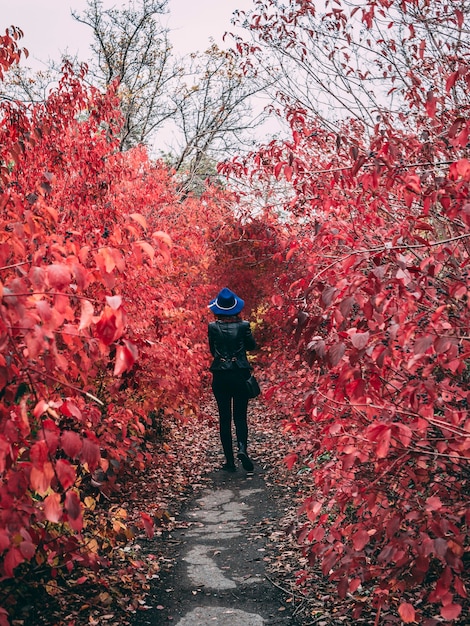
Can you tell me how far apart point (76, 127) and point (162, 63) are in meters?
11.5

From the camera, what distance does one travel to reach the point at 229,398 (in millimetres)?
7602

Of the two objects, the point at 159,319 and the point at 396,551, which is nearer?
the point at 396,551

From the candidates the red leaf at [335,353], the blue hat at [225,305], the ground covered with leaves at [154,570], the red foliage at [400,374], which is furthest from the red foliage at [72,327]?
the red foliage at [400,374]

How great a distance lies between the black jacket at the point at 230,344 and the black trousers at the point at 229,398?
0.09 m

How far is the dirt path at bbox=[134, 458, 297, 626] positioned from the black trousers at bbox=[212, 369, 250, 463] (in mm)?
661

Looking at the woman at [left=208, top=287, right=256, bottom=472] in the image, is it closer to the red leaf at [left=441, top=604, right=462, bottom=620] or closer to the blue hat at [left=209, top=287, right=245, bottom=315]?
the blue hat at [left=209, top=287, right=245, bottom=315]

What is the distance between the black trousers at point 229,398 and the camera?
733 cm

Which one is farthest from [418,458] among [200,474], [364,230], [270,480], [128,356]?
[200,474]

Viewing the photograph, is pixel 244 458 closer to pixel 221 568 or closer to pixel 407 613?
pixel 221 568

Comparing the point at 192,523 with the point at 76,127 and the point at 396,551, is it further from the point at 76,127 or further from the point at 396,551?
the point at 76,127

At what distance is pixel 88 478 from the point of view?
225 inches

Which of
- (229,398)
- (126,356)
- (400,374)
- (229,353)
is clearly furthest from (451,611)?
(229,398)

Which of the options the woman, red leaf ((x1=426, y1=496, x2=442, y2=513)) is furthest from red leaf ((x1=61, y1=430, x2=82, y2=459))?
the woman

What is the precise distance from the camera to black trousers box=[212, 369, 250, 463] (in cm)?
733
